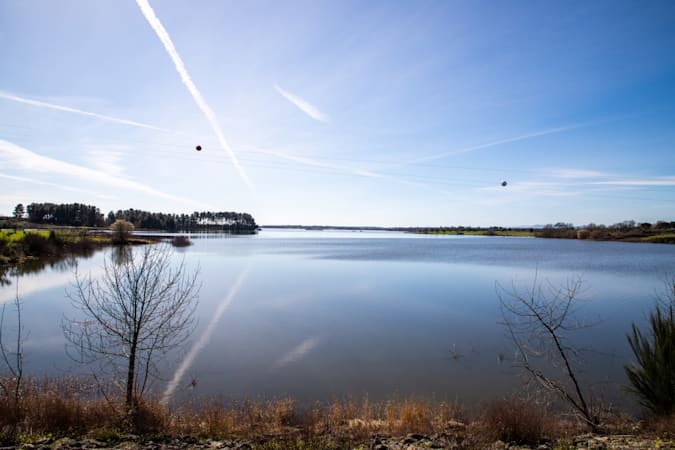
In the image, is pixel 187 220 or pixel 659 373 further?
pixel 187 220

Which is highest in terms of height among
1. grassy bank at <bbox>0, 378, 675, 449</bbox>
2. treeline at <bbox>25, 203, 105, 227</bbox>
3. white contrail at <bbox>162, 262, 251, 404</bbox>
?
treeline at <bbox>25, 203, 105, 227</bbox>

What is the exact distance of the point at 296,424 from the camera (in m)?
6.25

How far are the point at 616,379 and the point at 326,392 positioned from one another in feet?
22.8

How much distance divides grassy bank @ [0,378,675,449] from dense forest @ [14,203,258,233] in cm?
8280

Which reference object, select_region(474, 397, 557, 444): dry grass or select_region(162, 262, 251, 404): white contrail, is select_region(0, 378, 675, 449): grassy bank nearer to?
select_region(474, 397, 557, 444): dry grass

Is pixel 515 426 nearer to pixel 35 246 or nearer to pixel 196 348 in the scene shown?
pixel 196 348

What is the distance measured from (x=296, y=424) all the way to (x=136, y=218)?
477ft

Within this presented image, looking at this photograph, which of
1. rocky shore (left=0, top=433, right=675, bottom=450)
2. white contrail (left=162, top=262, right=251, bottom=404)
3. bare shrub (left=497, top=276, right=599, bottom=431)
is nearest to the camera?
rocky shore (left=0, top=433, right=675, bottom=450)

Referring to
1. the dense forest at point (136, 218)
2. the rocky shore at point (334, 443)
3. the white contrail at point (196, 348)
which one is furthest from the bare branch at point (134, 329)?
the dense forest at point (136, 218)

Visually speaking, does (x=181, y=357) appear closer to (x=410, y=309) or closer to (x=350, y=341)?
(x=350, y=341)

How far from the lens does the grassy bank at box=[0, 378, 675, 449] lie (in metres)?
5.23

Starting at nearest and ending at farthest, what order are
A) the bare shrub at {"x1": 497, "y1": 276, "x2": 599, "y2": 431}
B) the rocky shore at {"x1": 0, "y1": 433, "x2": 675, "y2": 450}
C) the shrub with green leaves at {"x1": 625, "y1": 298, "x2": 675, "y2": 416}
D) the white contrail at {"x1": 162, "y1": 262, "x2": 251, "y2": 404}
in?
the rocky shore at {"x1": 0, "y1": 433, "x2": 675, "y2": 450}
the shrub with green leaves at {"x1": 625, "y1": 298, "x2": 675, "y2": 416}
the bare shrub at {"x1": 497, "y1": 276, "x2": 599, "y2": 431}
the white contrail at {"x1": 162, "y1": 262, "x2": 251, "y2": 404}

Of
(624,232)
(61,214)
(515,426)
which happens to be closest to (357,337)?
(515,426)

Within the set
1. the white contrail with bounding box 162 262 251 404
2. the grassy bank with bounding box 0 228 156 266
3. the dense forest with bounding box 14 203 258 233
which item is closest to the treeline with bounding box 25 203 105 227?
the dense forest with bounding box 14 203 258 233
